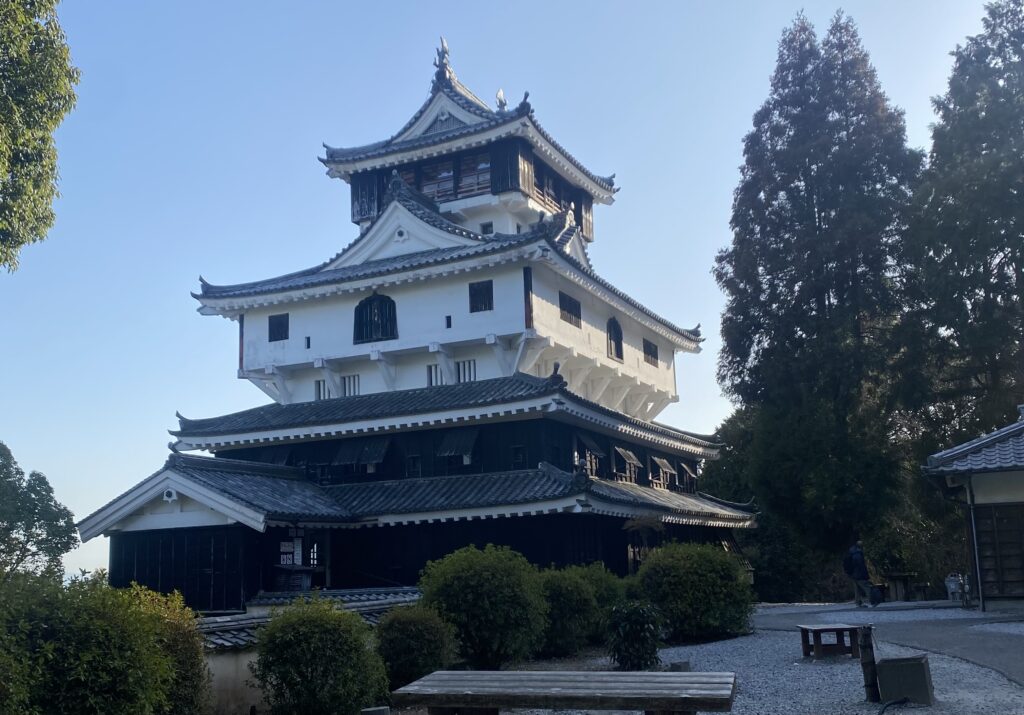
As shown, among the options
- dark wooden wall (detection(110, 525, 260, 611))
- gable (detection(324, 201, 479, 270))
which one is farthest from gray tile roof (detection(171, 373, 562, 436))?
dark wooden wall (detection(110, 525, 260, 611))

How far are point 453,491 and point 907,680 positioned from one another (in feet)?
56.7

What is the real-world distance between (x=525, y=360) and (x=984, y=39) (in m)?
17.9

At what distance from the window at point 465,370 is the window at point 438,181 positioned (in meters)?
7.80

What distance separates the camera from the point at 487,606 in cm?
1680

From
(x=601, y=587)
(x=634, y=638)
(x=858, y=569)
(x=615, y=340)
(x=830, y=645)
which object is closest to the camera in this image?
(x=634, y=638)

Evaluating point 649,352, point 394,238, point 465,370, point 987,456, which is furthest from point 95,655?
point 649,352

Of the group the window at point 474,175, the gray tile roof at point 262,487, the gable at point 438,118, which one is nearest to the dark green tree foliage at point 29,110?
the gray tile roof at point 262,487

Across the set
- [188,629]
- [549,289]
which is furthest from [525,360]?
[188,629]

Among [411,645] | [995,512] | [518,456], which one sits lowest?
[411,645]

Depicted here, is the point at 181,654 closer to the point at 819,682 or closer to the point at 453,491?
the point at 819,682

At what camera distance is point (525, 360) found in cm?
3153

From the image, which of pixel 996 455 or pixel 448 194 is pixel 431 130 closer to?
pixel 448 194

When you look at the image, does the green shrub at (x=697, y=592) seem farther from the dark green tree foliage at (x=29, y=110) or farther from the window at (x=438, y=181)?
the window at (x=438, y=181)

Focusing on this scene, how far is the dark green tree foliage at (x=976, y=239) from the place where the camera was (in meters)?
29.4
